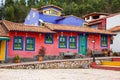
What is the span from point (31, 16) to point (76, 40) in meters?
14.9

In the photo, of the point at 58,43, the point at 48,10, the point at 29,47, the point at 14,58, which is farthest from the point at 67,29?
the point at 48,10

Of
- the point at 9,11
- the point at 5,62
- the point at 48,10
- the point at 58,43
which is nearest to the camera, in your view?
the point at 5,62

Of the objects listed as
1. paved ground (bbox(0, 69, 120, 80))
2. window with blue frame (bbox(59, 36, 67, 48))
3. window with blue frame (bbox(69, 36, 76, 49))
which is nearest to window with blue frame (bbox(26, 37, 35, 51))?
window with blue frame (bbox(59, 36, 67, 48))

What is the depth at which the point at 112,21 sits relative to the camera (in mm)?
37812

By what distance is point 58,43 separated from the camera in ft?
87.2

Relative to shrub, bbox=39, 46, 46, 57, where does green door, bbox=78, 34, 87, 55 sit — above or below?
above

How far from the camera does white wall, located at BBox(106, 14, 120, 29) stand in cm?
3703

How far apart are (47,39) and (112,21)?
15073 millimetres

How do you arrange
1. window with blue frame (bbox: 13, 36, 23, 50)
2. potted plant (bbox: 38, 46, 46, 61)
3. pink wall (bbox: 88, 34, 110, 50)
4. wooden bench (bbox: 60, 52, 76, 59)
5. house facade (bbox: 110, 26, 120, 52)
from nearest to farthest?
window with blue frame (bbox: 13, 36, 23, 50) < potted plant (bbox: 38, 46, 46, 61) < wooden bench (bbox: 60, 52, 76, 59) < pink wall (bbox: 88, 34, 110, 50) < house facade (bbox: 110, 26, 120, 52)

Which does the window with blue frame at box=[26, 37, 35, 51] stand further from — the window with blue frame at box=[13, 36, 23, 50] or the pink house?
the window with blue frame at box=[13, 36, 23, 50]

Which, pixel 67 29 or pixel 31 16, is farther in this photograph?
pixel 31 16

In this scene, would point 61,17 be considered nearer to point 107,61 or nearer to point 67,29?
point 67,29

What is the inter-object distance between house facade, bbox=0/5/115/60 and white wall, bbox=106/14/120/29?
284 inches

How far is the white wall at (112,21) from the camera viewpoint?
37031 millimetres
